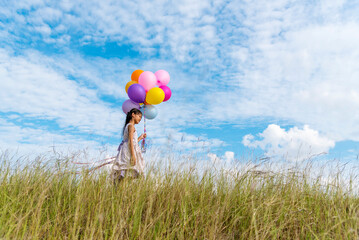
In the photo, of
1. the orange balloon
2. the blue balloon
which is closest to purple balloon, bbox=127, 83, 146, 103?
the blue balloon

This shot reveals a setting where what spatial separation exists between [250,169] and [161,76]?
3914 mm

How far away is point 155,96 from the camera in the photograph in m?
6.39

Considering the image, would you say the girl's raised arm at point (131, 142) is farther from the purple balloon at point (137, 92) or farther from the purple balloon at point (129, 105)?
the purple balloon at point (129, 105)

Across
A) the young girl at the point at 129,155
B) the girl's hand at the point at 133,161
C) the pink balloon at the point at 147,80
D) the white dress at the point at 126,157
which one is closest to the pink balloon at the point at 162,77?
the pink balloon at the point at 147,80

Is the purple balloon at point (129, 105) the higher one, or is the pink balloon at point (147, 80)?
the pink balloon at point (147, 80)

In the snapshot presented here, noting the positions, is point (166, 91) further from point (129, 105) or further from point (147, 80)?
point (129, 105)

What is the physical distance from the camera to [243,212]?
10.8ft

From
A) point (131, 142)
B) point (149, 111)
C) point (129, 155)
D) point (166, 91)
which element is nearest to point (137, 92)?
point (149, 111)

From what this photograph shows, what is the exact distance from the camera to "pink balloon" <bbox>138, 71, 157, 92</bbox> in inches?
260

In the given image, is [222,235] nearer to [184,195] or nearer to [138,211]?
[184,195]

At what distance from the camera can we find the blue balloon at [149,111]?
6.65 meters

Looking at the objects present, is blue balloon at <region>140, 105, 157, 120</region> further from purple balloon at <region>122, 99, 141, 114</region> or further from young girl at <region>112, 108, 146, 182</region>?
young girl at <region>112, 108, 146, 182</region>

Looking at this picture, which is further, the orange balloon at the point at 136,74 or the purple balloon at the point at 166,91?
the orange balloon at the point at 136,74

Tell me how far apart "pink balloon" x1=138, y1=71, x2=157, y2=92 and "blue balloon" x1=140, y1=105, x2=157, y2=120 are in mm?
435
